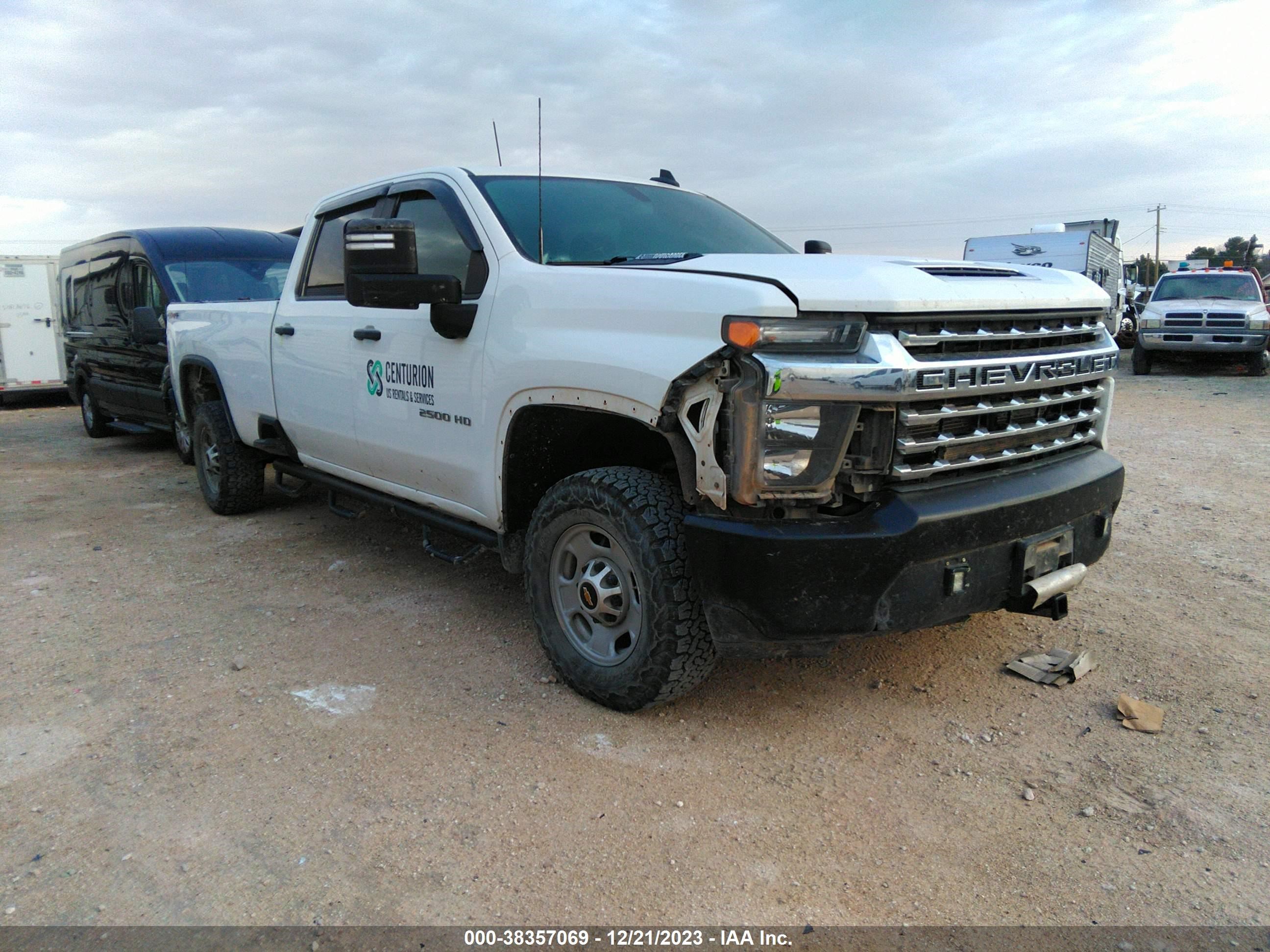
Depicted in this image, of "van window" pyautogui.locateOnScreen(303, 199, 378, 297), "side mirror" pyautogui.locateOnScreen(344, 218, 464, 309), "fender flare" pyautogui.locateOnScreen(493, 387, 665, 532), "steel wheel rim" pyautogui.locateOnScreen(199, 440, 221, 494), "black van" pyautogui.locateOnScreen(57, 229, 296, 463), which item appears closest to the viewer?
"fender flare" pyautogui.locateOnScreen(493, 387, 665, 532)

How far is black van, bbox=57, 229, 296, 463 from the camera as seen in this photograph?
8312 millimetres

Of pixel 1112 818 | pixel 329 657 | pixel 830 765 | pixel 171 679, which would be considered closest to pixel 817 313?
pixel 830 765

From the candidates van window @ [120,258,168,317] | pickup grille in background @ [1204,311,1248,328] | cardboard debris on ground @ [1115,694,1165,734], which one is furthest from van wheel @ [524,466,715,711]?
pickup grille in background @ [1204,311,1248,328]

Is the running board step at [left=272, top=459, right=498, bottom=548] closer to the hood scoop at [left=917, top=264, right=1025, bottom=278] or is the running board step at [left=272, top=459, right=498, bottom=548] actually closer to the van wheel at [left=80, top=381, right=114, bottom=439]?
the hood scoop at [left=917, top=264, right=1025, bottom=278]

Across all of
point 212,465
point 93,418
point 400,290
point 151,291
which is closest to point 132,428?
point 93,418

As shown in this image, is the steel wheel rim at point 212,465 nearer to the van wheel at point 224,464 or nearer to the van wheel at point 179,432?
the van wheel at point 224,464

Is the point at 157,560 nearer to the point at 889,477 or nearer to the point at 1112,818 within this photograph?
the point at 889,477

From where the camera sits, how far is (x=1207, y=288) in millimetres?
16000

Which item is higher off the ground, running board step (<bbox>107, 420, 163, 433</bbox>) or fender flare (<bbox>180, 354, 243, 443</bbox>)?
fender flare (<bbox>180, 354, 243, 443</bbox>)

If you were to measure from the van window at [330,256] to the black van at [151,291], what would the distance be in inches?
130

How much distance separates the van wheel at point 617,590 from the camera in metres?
2.91

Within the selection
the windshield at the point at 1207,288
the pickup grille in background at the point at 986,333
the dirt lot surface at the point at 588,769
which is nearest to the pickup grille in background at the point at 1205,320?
the windshield at the point at 1207,288

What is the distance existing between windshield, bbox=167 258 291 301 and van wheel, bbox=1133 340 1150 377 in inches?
550

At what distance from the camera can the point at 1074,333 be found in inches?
127
